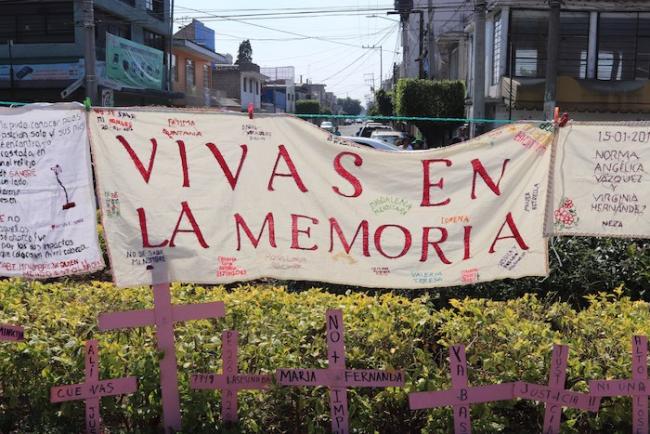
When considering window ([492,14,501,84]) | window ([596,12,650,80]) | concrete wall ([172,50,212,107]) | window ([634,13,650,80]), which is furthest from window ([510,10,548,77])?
concrete wall ([172,50,212,107])

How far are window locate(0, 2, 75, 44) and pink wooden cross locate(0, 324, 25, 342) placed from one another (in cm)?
2383

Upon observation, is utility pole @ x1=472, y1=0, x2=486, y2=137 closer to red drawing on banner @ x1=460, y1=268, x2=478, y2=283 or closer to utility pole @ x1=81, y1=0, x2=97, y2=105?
utility pole @ x1=81, y1=0, x2=97, y2=105

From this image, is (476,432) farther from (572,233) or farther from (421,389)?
(572,233)

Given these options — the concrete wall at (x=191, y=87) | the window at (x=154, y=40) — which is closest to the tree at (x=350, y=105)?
the concrete wall at (x=191, y=87)

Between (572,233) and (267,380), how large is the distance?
63.9 inches

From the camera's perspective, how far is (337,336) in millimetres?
3131

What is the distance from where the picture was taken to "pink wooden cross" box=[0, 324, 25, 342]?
336 cm

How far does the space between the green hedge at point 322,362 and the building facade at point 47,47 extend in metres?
22.2

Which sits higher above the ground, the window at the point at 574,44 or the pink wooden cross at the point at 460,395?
the window at the point at 574,44

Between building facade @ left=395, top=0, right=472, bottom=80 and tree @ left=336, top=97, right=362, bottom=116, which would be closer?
building facade @ left=395, top=0, right=472, bottom=80

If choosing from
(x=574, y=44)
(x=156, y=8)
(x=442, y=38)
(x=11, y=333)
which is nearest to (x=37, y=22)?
(x=156, y=8)

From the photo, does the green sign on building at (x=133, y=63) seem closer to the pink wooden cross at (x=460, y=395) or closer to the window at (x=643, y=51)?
the window at (x=643, y=51)

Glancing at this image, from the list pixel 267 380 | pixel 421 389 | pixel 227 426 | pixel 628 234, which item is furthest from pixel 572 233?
pixel 227 426

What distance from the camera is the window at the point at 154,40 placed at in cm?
3020
